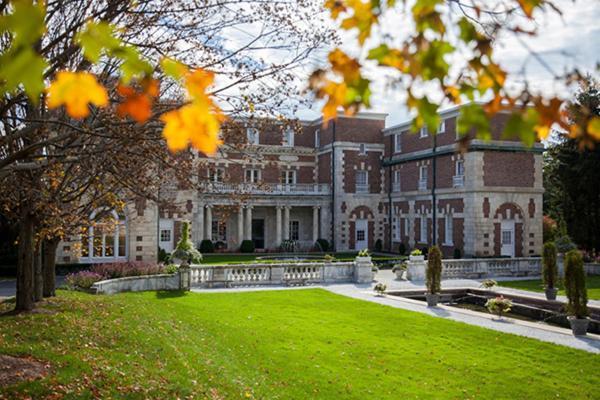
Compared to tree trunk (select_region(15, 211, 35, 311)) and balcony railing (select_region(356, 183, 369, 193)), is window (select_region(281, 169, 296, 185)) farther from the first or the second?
tree trunk (select_region(15, 211, 35, 311))

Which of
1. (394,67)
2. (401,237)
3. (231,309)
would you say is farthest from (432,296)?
(401,237)

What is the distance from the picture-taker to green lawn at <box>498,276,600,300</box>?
20281mm

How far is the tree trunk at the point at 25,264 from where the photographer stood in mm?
12172

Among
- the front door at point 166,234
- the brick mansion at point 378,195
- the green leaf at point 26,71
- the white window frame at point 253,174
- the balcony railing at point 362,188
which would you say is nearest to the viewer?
the green leaf at point 26,71

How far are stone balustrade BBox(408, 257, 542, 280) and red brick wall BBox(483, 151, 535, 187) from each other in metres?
7.00

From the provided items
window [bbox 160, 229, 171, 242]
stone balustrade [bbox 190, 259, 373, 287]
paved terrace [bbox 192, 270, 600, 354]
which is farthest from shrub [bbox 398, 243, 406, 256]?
window [bbox 160, 229, 171, 242]

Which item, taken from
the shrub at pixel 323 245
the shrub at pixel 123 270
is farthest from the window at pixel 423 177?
the shrub at pixel 123 270

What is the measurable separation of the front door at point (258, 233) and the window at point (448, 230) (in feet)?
50.5

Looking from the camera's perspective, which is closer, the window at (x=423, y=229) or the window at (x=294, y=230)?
the window at (x=423, y=229)

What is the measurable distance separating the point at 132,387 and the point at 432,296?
12077 millimetres

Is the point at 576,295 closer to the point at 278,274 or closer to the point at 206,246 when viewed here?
the point at 278,274

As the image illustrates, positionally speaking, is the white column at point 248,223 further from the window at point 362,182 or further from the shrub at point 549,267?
the shrub at point 549,267

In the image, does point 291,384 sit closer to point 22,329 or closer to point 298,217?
point 22,329

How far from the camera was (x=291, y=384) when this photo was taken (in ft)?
29.6
